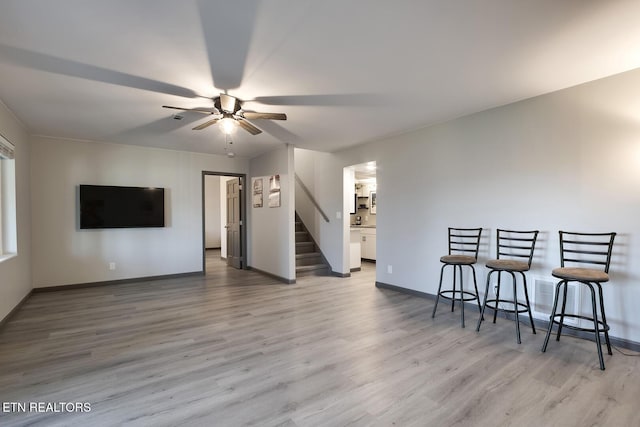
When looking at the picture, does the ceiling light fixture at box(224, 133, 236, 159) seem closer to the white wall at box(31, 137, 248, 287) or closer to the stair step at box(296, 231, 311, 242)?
the white wall at box(31, 137, 248, 287)

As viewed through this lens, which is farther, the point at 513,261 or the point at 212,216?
the point at 212,216

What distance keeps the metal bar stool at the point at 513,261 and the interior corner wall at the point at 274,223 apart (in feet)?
10.4

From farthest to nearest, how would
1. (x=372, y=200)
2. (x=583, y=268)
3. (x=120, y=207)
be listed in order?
(x=372, y=200) → (x=120, y=207) → (x=583, y=268)

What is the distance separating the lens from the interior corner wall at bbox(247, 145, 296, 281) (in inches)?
210

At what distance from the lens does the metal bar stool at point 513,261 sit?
9.78 ft

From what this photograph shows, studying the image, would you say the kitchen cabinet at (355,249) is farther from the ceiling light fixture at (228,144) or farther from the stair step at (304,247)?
the ceiling light fixture at (228,144)

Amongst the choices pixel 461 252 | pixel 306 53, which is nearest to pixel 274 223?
pixel 461 252

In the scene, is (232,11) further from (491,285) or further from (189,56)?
(491,285)

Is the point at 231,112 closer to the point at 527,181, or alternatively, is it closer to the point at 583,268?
the point at 527,181

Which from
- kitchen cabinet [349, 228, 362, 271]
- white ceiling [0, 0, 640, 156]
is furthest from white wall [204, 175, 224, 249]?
white ceiling [0, 0, 640, 156]

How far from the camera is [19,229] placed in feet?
12.9

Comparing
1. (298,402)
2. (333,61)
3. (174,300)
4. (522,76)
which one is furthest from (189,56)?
(174,300)

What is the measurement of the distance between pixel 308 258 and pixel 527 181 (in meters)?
4.25

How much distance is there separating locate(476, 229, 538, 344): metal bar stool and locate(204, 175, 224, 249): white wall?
9222 millimetres
